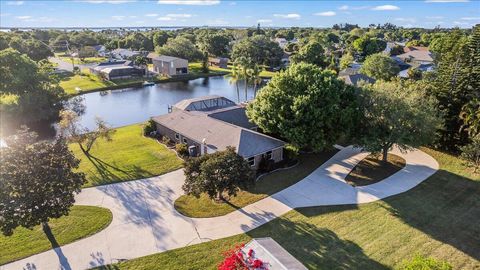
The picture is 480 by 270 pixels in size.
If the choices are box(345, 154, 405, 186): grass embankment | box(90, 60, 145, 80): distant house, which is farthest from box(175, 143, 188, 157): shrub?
box(90, 60, 145, 80): distant house

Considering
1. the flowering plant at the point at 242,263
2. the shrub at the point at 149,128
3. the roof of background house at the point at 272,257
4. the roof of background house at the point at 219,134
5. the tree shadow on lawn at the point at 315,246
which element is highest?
the roof of background house at the point at 219,134

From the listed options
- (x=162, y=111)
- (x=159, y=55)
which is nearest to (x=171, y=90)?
(x=162, y=111)

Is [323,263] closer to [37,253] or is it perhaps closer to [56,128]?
[37,253]

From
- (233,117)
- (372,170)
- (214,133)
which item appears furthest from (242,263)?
(233,117)

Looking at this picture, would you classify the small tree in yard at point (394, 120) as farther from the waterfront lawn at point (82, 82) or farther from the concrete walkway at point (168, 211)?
the waterfront lawn at point (82, 82)

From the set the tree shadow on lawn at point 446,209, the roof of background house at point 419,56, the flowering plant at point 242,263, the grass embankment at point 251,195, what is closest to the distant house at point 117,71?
the grass embankment at point 251,195

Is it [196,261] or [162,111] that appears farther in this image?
[162,111]

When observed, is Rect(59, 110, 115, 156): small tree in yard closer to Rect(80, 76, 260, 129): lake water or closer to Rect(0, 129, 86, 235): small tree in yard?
Rect(0, 129, 86, 235): small tree in yard
